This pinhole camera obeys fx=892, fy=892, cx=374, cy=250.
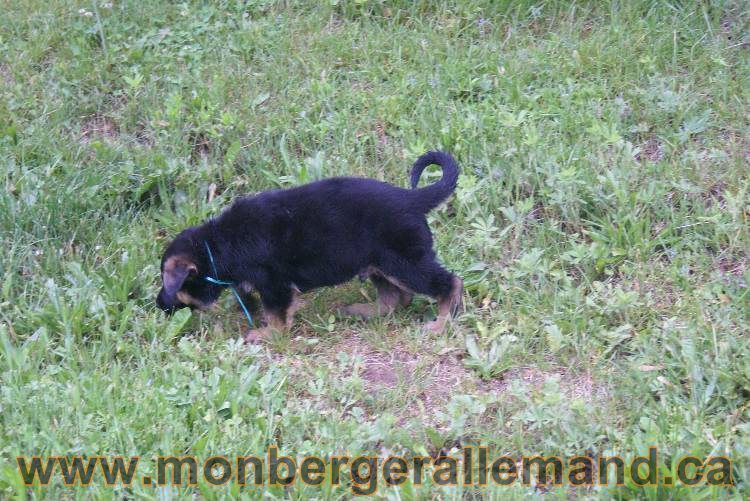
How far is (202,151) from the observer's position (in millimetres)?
6777

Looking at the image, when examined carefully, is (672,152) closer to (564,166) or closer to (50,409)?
(564,166)

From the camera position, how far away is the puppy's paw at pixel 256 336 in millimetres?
5238

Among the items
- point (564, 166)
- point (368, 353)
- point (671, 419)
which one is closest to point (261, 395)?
point (368, 353)

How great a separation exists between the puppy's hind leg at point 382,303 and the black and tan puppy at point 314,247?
0.44 feet

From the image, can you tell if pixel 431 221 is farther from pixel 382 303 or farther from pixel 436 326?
pixel 436 326

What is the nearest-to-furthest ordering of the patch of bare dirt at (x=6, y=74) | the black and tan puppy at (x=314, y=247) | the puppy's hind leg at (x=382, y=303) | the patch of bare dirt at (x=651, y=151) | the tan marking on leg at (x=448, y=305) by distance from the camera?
the black and tan puppy at (x=314, y=247)
the tan marking on leg at (x=448, y=305)
the puppy's hind leg at (x=382, y=303)
the patch of bare dirt at (x=651, y=151)
the patch of bare dirt at (x=6, y=74)

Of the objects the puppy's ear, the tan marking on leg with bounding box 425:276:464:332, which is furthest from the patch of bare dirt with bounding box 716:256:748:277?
the puppy's ear

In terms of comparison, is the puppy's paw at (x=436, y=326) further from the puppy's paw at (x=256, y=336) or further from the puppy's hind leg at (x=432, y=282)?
the puppy's paw at (x=256, y=336)

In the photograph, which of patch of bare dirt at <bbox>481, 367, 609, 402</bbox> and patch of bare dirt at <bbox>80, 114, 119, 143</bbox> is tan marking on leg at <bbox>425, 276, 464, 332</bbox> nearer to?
patch of bare dirt at <bbox>481, 367, 609, 402</bbox>

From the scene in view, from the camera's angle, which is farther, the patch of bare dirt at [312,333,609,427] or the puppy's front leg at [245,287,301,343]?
the puppy's front leg at [245,287,301,343]

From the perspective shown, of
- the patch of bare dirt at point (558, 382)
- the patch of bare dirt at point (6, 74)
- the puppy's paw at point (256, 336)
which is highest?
the patch of bare dirt at point (6, 74)

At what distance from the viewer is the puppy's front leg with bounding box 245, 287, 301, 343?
5.19m

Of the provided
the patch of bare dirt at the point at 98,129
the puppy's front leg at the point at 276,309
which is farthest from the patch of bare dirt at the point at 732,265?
the patch of bare dirt at the point at 98,129

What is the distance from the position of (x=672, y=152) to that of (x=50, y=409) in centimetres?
438
